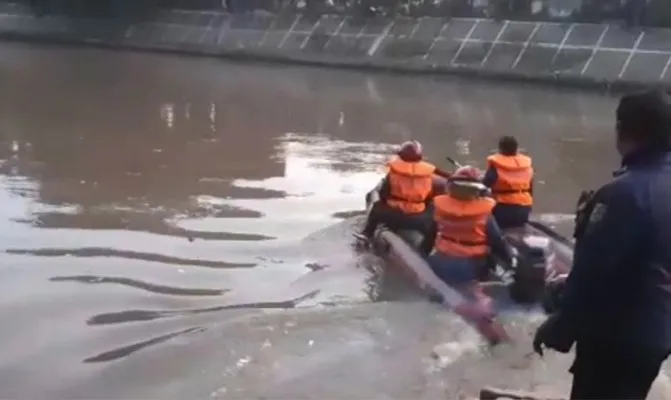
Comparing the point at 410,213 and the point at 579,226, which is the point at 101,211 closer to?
the point at 410,213

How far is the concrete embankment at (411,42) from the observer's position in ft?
84.5

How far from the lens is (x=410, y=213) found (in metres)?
8.99

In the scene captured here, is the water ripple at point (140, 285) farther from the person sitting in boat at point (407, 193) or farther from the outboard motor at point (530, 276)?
the outboard motor at point (530, 276)

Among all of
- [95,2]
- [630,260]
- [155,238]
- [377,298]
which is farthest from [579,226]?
[95,2]

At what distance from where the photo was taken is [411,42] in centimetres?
2941

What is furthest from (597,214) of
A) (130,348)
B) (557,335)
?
(130,348)

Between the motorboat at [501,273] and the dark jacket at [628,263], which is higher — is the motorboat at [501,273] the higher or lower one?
the lower one

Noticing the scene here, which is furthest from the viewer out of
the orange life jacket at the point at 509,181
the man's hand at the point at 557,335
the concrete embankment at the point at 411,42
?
the concrete embankment at the point at 411,42

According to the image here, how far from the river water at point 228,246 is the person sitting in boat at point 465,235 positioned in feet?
1.21

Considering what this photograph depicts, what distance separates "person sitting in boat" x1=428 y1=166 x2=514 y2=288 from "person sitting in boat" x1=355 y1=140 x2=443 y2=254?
1353mm

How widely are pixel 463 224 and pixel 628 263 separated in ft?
13.8

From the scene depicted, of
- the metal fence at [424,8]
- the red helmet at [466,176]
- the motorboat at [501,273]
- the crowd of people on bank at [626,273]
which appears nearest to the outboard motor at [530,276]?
the motorboat at [501,273]

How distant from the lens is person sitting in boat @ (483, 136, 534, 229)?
28.2 ft

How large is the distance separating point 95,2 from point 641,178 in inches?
1438
